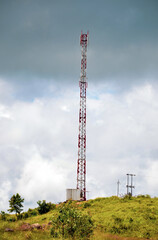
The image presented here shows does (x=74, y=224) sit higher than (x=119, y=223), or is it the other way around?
(x=74, y=224)

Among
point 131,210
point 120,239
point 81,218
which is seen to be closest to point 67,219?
point 81,218

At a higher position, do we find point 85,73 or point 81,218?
point 85,73

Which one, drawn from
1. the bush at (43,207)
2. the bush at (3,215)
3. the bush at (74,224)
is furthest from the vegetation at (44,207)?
the bush at (74,224)

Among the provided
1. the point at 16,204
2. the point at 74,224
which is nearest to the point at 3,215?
the point at 16,204

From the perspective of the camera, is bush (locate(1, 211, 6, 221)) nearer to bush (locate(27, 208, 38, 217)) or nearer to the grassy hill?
bush (locate(27, 208, 38, 217))

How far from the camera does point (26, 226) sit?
117ft

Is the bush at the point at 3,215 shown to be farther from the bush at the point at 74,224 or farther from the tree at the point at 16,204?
the bush at the point at 74,224

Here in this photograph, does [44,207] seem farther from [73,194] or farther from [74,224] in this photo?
[74,224]

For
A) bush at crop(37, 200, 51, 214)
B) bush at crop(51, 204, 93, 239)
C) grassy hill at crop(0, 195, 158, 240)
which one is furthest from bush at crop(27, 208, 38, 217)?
bush at crop(51, 204, 93, 239)

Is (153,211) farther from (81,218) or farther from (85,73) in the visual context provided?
(85,73)

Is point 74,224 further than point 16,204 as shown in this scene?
No

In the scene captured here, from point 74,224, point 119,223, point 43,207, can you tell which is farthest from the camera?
point 43,207

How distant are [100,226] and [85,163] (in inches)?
932

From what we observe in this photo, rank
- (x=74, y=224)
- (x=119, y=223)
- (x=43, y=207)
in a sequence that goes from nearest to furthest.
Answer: (x=74, y=224), (x=119, y=223), (x=43, y=207)
